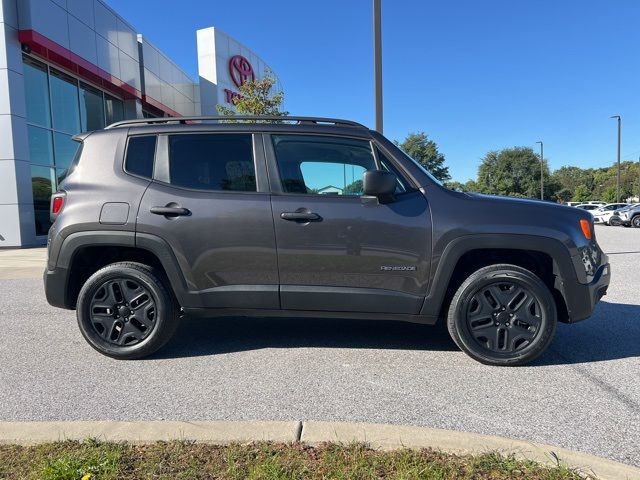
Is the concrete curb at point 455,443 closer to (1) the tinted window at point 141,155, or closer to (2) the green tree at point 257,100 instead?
(1) the tinted window at point 141,155

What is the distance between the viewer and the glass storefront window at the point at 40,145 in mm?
14465

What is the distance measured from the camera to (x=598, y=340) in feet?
14.1

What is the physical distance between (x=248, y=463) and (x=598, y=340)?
3.63 metres

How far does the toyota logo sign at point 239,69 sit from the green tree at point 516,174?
131 ft

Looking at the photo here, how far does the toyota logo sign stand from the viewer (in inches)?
1015

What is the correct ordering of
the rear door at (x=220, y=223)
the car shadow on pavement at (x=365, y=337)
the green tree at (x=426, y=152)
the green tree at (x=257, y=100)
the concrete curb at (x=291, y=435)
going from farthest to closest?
the green tree at (x=426, y=152)
the green tree at (x=257, y=100)
the car shadow on pavement at (x=365, y=337)
the rear door at (x=220, y=223)
the concrete curb at (x=291, y=435)

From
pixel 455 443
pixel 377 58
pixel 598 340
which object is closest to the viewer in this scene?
pixel 455 443

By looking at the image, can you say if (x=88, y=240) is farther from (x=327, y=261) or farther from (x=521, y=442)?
(x=521, y=442)

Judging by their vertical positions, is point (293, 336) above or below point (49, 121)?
below

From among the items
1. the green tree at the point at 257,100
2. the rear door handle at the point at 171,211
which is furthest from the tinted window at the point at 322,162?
the green tree at the point at 257,100

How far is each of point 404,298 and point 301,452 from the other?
161cm

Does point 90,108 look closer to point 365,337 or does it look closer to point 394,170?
point 365,337

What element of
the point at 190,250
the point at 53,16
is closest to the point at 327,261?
the point at 190,250

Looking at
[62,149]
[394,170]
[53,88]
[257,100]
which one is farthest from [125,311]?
[53,88]
